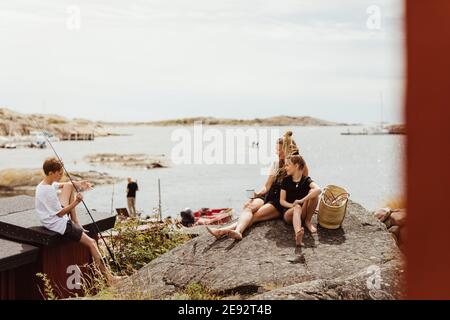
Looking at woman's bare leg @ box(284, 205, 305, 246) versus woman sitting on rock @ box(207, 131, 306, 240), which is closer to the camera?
woman's bare leg @ box(284, 205, 305, 246)

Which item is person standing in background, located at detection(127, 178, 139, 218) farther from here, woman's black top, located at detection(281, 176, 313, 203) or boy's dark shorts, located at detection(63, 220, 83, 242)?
woman's black top, located at detection(281, 176, 313, 203)

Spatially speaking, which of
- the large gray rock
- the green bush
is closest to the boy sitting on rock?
the large gray rock

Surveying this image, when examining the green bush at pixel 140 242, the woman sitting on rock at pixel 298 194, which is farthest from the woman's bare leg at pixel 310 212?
the green bush at pixel 140 242

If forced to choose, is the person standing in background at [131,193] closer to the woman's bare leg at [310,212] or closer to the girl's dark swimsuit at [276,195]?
the girl's dark swimsuit at [276,195]

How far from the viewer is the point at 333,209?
16.8 feet

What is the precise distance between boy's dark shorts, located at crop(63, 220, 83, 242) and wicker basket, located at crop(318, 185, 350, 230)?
6.69ft

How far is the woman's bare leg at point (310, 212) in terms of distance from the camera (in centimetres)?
500

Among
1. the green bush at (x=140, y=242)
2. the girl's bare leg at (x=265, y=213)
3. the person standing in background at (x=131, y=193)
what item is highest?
the girl's bare leg at (x=265, y=213)

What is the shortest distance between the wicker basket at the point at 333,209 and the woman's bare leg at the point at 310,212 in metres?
0.10

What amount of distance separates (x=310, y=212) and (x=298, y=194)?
182 millimetres

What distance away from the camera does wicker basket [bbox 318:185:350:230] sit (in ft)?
16.8

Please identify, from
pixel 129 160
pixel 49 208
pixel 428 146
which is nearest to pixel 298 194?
pixel 49 208

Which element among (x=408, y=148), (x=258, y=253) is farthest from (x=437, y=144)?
(x=258, y=253)

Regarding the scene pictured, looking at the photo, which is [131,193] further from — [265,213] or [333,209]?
[333,209]
